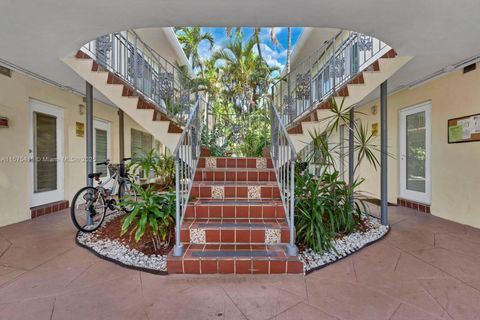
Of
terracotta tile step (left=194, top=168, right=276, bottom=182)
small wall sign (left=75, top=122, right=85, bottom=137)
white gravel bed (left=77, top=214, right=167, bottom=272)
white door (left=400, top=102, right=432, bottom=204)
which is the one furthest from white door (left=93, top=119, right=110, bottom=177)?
white door (left=400, top=102, right=432, bottom=204)

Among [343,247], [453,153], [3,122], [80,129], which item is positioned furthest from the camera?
[80,129]

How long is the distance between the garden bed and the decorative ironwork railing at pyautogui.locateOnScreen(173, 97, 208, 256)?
305 mm

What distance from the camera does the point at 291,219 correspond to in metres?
2.37

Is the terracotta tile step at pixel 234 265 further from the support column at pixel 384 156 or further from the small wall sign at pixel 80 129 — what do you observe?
the small wall sign at pixel 80 129

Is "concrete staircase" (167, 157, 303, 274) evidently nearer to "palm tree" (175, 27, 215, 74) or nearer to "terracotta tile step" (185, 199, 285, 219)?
"terracotta tile step" (185, 199, 285, 219)

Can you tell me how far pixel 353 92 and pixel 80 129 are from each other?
16.2 ft

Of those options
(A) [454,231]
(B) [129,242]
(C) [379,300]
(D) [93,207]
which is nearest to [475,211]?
(A) [454,231]

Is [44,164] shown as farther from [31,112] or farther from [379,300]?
[379,300]

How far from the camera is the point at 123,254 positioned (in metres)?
2.57

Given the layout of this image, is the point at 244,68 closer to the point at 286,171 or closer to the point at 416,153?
the point at 416,153

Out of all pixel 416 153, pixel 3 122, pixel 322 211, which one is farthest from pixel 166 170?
pixel 416 153

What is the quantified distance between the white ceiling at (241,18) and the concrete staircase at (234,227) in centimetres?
187

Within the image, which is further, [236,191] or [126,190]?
[126,190]

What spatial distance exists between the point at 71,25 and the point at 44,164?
2.85 metres
